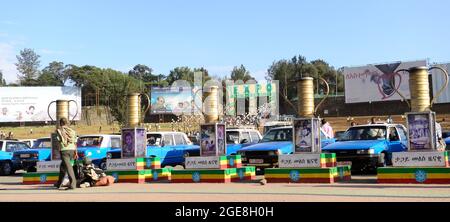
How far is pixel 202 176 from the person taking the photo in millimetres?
14227

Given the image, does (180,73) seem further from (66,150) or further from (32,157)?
(66,150)

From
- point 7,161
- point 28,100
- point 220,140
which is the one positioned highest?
point 28,100

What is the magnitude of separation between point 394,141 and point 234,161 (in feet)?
16.6

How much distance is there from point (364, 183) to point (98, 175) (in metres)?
6.52

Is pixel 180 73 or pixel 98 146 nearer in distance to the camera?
pixel 98 146

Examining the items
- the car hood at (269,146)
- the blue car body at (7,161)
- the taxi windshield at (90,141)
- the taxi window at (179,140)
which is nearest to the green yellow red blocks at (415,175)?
the car hood at (269,146)

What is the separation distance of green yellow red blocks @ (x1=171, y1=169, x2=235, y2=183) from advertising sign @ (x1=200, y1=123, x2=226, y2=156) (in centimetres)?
66

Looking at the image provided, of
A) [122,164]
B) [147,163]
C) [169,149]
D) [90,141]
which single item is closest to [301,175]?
[147,163]

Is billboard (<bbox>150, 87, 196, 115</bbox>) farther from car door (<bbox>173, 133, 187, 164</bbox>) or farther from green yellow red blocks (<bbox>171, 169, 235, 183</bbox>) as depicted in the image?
green yellow red blocks (<bbox>171, 169, 235, 183</bbox>)

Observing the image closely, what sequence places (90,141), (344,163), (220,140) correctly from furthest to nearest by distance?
A: (90,141)
(344,163)
(220,140)

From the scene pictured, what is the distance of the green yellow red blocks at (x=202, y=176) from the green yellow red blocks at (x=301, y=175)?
1.11 metres

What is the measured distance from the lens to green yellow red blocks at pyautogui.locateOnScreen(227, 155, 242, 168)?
14732 millimetres

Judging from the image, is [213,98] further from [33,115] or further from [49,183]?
[33,115]

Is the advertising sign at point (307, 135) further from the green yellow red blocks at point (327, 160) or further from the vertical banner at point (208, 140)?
the vertical banner at point (208, 140)
